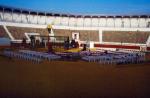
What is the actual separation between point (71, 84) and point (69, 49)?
1.01m

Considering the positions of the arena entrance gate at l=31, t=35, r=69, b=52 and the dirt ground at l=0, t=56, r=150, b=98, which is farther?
the arena entrance gate at l=31, t=35, r=69, b=52

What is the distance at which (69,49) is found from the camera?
4062 mm

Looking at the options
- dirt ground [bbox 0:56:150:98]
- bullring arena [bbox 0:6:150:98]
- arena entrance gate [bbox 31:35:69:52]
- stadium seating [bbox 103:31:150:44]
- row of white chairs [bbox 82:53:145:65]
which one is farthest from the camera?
row of white chairs [bbox 82:53:145:65]

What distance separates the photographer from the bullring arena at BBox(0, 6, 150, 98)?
2.93 metres

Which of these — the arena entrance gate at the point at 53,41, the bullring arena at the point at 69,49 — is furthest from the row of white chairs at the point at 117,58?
the arena entrance gate at the point at 53,41

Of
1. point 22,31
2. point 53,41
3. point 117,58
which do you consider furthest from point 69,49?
point 117,58

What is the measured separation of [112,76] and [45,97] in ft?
4.90

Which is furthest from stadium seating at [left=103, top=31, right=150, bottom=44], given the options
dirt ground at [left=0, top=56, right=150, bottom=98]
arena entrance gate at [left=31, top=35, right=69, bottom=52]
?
arena entrance gate at [left=31, top=35, right=69, bottom=52]

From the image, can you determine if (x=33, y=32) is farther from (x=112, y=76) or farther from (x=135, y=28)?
(x=135, y=28)

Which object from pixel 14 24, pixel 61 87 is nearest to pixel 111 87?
pixel 61 87

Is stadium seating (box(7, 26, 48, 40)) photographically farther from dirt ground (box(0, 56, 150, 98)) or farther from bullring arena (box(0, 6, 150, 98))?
dirt ground (box(0, 56, 150, 98))

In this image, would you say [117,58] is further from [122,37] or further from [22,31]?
[22,31]

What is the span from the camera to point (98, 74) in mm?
3891

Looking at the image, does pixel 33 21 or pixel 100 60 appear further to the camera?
pixel 100 60
